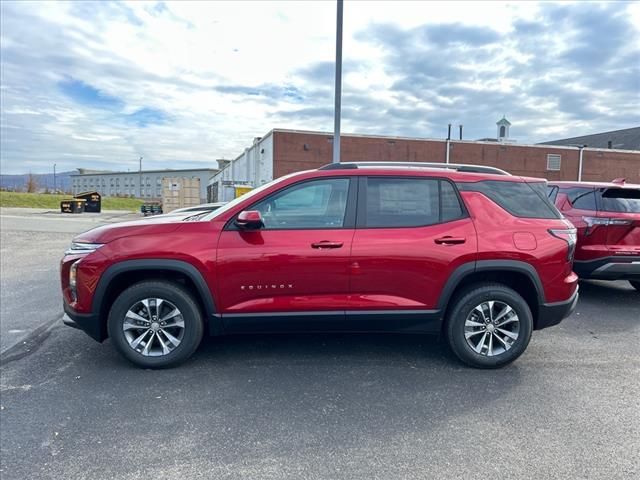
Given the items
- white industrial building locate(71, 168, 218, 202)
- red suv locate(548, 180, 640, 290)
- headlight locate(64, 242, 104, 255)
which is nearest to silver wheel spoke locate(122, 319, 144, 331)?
headlight locate(64, 242, 104, 255)

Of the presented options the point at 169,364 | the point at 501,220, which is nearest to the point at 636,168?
the point at 501,220

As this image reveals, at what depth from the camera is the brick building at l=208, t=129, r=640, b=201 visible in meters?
27.5

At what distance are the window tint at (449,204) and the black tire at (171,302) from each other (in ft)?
7.88

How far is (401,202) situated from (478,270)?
92 cm

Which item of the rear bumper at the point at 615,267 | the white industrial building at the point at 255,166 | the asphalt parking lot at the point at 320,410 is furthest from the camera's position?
the white industrial building at the point at 255,166

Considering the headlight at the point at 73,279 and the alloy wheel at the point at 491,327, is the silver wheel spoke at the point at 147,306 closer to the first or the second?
the headlight at the point at 73,279

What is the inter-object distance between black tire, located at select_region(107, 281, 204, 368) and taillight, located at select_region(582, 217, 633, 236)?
5.33m

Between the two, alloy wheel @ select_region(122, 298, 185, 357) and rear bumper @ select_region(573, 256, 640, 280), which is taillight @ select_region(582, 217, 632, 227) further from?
alloy wheel @ select_region(122, 298, 185, 357)

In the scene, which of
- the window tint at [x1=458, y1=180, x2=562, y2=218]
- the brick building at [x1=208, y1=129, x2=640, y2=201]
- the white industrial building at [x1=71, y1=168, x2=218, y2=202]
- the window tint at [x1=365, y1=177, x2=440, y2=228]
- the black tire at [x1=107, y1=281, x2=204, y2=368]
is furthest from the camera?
the white industrial building at [x1=71, y1=168, x2=218, y2=202]

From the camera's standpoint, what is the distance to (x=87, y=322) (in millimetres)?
3797

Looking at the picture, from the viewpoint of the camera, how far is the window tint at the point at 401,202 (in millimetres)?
3912

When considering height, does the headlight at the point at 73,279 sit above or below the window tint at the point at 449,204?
below

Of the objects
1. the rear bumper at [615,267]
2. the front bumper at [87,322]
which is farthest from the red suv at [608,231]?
the front bumper at [87,322]

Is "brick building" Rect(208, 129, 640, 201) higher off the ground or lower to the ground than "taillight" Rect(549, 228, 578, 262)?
higher
